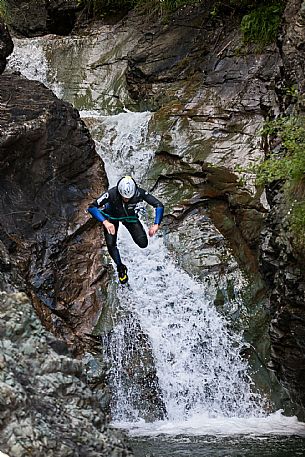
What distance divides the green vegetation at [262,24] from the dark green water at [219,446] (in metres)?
8.00

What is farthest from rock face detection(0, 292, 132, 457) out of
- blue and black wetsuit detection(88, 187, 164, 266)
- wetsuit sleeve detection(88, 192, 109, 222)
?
blue and black wetsuit detection(88, 187, 164, 266)

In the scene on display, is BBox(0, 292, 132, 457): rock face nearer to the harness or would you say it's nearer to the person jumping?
the person jumping

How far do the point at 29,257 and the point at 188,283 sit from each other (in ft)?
8.82

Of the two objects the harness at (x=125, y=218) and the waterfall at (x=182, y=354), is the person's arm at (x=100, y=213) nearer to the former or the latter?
the harness at (x=125, y=218)

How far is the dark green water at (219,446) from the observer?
7.01m

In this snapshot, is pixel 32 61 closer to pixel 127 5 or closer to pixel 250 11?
pixel 127 5

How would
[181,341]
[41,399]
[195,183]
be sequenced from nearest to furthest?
[41,399], [181,341], [195,183]

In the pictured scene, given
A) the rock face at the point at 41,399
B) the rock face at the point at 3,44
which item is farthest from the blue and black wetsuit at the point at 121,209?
the rock face at the point at 3,44

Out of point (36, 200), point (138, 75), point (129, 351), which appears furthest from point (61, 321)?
point (138, 75)

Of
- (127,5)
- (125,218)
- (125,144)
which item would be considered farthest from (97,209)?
(127,5)

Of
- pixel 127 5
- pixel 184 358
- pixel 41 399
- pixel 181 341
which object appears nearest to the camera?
pixel 41 399

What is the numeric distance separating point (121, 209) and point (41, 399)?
469 cm

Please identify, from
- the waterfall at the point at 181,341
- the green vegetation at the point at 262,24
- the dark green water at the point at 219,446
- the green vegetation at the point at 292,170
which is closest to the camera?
the green vegetation at the point at 292,170

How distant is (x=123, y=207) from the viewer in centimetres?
819
